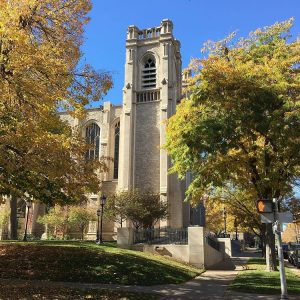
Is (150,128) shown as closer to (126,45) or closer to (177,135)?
(126,45)

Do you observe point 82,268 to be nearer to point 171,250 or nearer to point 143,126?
point 171,250

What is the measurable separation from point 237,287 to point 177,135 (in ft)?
21.5

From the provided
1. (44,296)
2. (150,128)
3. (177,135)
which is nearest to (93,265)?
(44,296)

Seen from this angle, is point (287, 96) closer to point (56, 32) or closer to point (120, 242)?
point (56, 32)

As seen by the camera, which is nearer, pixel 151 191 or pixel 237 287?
pixel 237 287

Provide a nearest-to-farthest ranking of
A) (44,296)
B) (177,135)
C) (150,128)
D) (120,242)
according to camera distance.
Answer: (44,296)
(177,135)
(120,242)
(150,128)

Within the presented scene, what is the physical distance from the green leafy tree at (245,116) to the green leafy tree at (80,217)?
97.7 ft

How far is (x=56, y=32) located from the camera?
45.9 ft

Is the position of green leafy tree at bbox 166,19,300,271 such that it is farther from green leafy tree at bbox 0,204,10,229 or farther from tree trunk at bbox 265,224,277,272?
green leafy tree at bbox 0,204,10,229

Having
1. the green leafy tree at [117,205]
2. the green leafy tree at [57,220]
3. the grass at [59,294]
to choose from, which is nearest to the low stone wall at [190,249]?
the grass at [59,294]

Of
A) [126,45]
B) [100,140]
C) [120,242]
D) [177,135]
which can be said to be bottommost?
[120,242]

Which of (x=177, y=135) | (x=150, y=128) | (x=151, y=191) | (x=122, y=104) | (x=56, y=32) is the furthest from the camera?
(x=122, y=104)

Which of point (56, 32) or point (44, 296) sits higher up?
point (56, 32)

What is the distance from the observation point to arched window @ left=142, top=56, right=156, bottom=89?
57031mm
